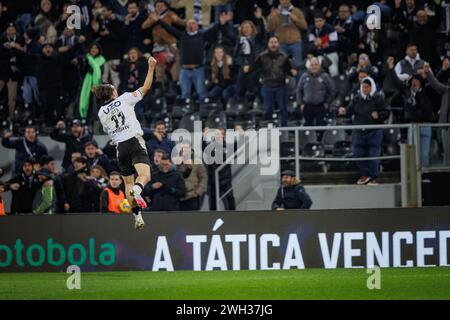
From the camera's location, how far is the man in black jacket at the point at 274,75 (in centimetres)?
1873

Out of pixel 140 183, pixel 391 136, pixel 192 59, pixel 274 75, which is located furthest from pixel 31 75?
pixel 140 183

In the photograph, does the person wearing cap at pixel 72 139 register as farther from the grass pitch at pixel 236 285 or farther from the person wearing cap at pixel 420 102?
the person wearing cap at pixel 420 102

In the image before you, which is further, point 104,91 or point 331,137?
point 331,137

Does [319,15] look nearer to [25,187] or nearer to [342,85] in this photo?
[342,85]

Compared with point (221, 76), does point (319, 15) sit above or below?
above

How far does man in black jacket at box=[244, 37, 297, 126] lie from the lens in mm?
18734

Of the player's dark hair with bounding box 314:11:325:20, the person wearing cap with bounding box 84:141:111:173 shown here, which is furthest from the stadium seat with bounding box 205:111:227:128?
the player's dark hair with bounding box 314:11:325:20

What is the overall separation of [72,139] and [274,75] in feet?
12.3

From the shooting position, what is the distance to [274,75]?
18750 millimetres

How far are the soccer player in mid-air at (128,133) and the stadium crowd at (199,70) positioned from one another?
2981mm

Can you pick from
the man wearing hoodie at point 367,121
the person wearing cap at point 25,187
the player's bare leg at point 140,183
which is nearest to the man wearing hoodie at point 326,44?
the man wearing hoodie at point 367,121
